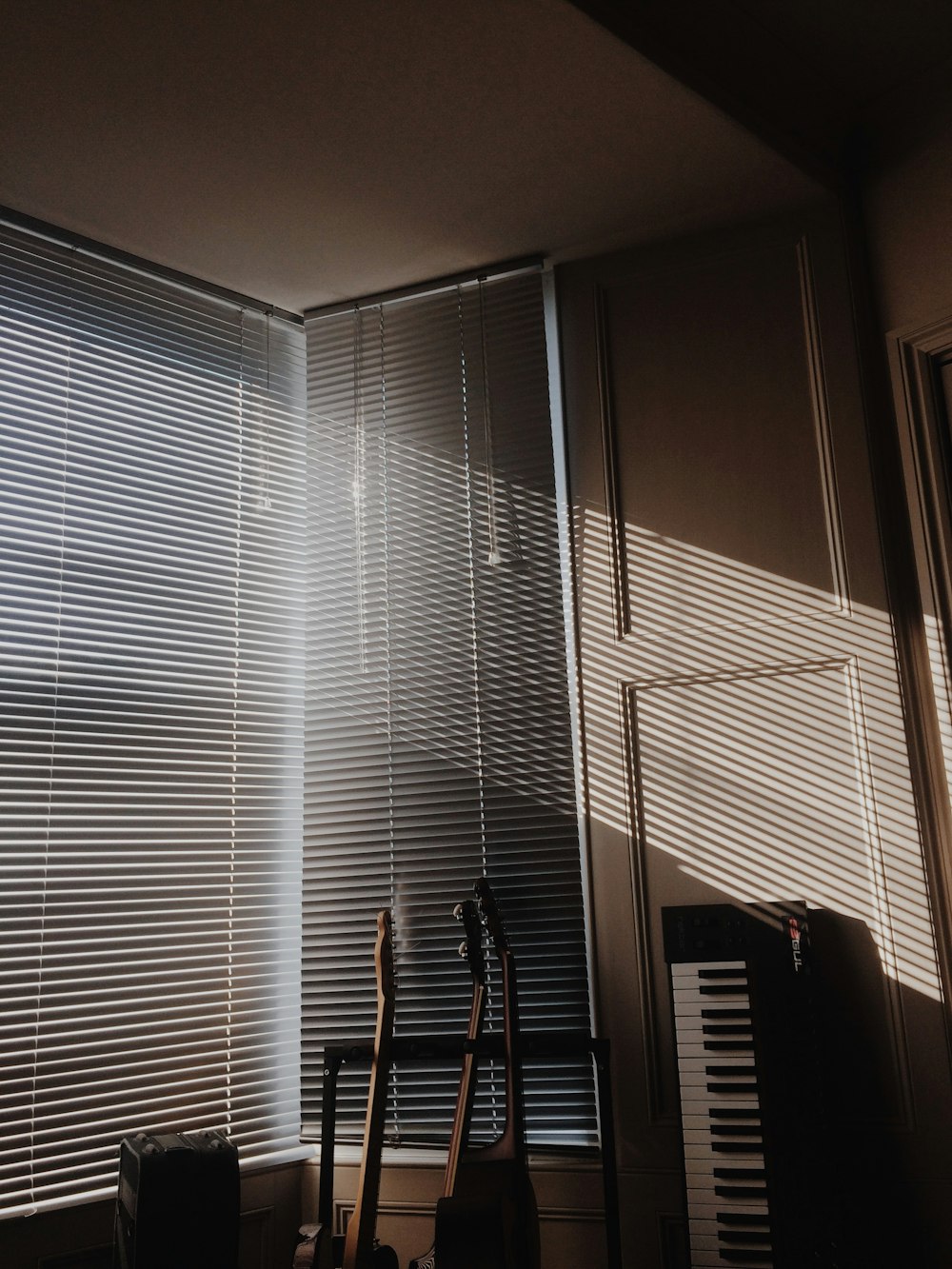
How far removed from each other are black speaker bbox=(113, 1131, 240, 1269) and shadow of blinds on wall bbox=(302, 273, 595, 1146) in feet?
1.88

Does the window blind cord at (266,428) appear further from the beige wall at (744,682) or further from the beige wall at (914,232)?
the beige wall at (914,232)

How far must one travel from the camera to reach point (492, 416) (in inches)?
126

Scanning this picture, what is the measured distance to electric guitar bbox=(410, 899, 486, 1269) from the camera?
2414 millimetres

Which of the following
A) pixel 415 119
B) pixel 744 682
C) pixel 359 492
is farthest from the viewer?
pixel 359 492

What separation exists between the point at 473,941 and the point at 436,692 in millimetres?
748

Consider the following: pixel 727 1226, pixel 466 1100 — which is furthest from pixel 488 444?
pixel 727 1226

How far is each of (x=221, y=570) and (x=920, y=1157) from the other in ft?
7.75

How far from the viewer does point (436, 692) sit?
310cm

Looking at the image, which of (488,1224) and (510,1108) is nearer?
(488,1224)

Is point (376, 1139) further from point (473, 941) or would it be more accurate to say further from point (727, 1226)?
point (727, 1226)

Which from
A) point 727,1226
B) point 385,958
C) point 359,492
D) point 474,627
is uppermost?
point 359,492

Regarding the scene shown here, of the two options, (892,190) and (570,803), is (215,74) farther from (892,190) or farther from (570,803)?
(570,803)

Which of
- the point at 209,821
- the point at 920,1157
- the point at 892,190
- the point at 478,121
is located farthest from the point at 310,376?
the point at 920,1157

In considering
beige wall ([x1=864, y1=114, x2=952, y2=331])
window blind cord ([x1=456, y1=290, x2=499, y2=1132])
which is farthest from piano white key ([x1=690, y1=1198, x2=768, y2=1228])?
beige wall ([x1=864, y1=114, x2=952, y2=331])
